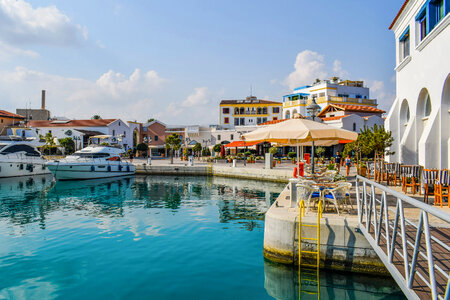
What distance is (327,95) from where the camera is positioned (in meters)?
60.9

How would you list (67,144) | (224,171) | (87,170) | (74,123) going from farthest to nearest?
1. (74,123)
2. (67,144)
3. (224,171)
4. (87,170)

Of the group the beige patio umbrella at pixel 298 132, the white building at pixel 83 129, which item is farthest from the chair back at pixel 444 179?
the white building at pixel 83 129

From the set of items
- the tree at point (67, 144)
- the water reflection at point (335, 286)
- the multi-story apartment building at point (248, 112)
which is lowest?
the water reflection at point (335, 286)

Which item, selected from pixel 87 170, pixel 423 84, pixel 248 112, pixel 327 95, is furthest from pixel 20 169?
pixel 327 95

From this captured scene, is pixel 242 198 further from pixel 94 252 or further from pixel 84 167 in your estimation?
pixel 84 167

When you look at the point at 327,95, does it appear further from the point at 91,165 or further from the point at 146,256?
the point at 146,256

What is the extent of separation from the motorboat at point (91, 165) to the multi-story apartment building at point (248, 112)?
3869cm

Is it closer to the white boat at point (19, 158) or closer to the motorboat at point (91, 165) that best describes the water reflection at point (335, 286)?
the motorboat at point (91, 165)

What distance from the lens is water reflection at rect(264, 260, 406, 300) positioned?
696 cm

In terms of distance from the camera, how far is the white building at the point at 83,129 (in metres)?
59.3

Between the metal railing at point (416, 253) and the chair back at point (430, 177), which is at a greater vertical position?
the chair back at point (430, 177)

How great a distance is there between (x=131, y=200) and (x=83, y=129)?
48.6 metres

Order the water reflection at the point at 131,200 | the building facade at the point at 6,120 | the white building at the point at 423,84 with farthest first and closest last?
1. the building facade at the point at 6,120
2. the water reflection at the point at 131,200
3. the white building at the point at 423,84

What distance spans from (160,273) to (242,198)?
40.5 ft
